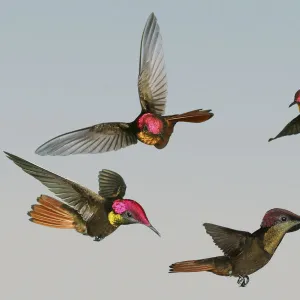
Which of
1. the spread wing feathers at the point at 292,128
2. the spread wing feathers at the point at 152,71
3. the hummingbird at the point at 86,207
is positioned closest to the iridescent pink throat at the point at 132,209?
the hummingbird at the point at 86,207

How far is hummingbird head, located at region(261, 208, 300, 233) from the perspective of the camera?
282 centimetres

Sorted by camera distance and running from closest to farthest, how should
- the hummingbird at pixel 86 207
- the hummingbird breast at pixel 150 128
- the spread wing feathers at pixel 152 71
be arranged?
the hummingbird at pixel 86 207 → the hummingbird breast at pixel 150 128 → the spread wing feathers at pixel 152 71

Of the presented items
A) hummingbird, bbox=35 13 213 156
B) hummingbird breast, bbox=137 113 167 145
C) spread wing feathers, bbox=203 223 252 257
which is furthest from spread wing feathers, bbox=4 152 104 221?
spread wing feathers, bbox=203 223 252 257

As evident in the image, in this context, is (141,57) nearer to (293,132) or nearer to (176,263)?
(293,132)

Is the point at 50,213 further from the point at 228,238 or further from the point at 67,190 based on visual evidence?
the point at 228,238

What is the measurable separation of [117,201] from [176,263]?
36cm

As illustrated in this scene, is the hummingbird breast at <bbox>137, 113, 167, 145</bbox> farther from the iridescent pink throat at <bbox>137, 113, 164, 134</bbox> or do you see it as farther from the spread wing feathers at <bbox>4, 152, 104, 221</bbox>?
the spread wing feathers at <bbox>4, 152, 104, 221</bbox>

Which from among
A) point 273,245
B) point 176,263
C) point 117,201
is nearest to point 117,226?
point 117,201

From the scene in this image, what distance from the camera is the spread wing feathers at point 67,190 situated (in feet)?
9.16

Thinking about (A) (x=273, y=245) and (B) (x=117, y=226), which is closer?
(A) (x=273, y=245)

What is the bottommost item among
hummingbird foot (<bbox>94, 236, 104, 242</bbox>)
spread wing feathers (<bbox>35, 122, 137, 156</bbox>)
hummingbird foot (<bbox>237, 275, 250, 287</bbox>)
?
hummingbird foot (<bbox>237, 275, 250, 287</bbox>)

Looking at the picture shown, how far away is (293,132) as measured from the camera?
3.41 meters

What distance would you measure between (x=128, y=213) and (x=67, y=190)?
9.8 inches

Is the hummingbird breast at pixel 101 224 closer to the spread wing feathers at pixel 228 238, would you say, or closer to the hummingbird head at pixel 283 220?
the spread wing feathers at pixel 228 238
